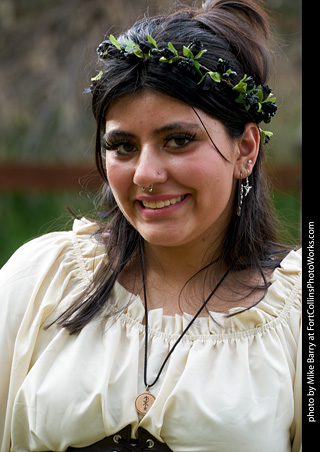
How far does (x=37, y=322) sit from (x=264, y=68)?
109cm

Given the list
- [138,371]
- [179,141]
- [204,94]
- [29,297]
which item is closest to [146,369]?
[138,371]

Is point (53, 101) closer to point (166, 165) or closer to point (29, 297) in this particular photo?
point (29, 297)

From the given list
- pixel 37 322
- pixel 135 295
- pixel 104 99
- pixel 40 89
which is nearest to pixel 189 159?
pixel 104 99

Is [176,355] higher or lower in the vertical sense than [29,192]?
lower

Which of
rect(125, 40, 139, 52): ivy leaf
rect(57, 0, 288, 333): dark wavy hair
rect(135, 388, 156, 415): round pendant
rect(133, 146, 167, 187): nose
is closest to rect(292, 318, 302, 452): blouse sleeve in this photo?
rect(57, 0, 288, 333): dark wavy hair

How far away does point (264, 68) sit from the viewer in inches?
90.0

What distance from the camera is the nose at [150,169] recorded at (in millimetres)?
1949

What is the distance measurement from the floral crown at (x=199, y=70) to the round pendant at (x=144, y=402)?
0.88 metres

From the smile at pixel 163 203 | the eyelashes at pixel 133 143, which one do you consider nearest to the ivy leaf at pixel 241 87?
the eyelashes at pixel 133 143

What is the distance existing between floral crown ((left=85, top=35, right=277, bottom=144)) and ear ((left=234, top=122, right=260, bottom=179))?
0.04 m

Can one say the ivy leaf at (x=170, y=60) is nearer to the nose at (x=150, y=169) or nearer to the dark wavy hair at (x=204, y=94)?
the dark wavy hair at (x=204, y=94)

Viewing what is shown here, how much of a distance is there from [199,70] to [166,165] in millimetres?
291

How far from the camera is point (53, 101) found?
6.22 meters
